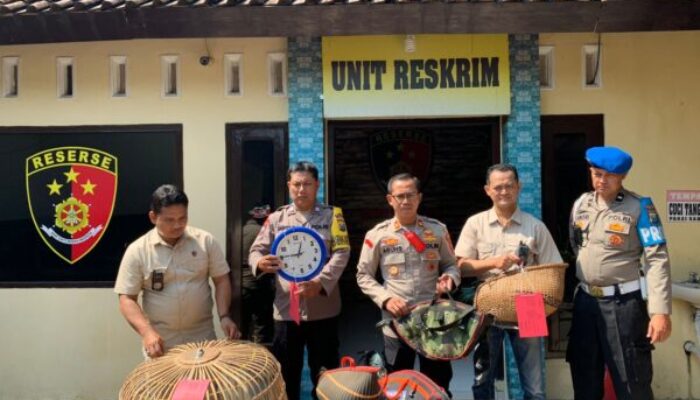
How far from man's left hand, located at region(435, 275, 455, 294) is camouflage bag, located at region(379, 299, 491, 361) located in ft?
0.50

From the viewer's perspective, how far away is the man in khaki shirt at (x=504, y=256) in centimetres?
379

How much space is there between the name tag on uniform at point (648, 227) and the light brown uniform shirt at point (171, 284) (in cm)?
275

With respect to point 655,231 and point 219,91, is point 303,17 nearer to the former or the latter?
point 219,91

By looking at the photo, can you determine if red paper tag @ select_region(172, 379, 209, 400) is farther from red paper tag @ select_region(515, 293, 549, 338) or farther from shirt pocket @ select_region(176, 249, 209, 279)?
red paper tag @ select_region(515, 293, 549, 338)

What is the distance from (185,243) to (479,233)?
6.23ft

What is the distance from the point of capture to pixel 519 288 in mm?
3547

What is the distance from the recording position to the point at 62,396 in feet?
17.2

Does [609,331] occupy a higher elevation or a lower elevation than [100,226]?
lower

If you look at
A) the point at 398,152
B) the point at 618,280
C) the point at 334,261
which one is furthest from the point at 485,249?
the point at 398,152

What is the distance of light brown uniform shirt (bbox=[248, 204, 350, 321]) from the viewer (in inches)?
160

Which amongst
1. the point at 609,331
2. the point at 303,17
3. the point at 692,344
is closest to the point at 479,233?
the point at 609,331

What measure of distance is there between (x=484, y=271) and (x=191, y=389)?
1.91 metres

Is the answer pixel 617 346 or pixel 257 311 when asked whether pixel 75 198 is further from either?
pixel 617 346

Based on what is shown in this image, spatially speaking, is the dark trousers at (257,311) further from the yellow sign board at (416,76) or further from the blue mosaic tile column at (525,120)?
the blue mosaic tile column at (525,120)
